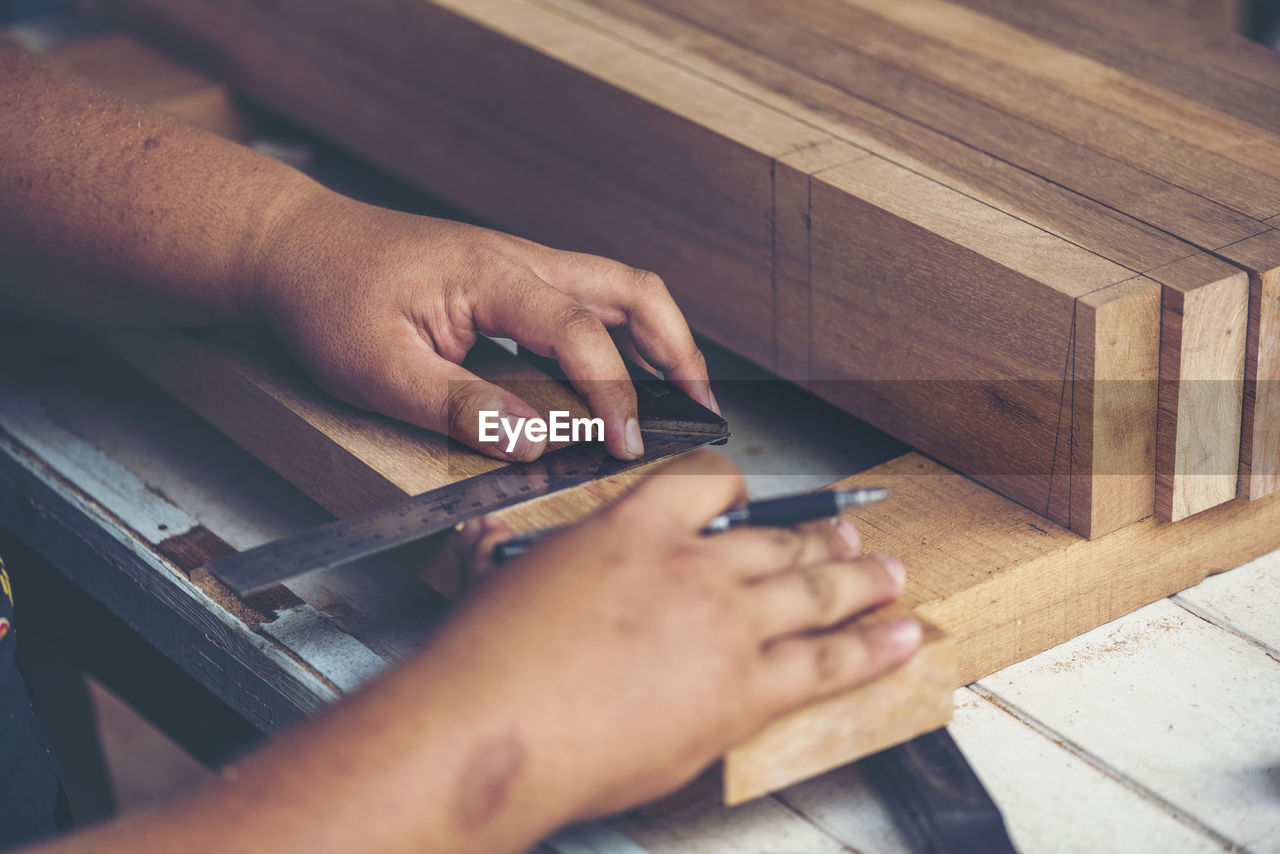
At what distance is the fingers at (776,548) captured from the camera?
0.76 meters

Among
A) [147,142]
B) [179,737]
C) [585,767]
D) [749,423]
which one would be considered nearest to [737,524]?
[585,767]

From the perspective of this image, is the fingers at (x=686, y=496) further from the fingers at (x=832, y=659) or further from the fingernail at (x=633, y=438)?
the fingernail at (x=633, y=438)

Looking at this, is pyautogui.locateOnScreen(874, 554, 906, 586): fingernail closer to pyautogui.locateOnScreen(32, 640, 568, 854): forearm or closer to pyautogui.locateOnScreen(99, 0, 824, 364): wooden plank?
pyautogui.locateOnScreen(32, 640, 568, 854): forearm

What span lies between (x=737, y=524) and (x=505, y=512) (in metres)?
0.22

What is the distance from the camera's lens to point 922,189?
1.06m

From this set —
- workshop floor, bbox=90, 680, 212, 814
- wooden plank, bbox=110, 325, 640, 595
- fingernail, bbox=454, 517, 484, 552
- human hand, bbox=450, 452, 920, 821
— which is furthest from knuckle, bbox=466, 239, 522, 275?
workshop floor, bbox=90, 680, 212, 814

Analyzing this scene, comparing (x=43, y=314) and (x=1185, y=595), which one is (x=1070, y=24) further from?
(x=43, y=314)

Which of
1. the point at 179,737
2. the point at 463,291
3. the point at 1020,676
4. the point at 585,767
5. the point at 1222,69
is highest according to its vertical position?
the point at 1222,69

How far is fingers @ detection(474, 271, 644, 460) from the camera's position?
101 centimetres

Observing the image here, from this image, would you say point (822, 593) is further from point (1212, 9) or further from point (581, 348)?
A: point (1212, 9)

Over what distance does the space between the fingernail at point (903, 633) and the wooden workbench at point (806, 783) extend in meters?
0.14

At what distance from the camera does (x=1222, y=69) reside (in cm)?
126

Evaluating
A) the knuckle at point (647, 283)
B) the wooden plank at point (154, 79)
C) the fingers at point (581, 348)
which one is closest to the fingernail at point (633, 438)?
the fingers at point (581, 348)

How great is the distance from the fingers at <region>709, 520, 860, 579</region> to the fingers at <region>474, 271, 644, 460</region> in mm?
230
